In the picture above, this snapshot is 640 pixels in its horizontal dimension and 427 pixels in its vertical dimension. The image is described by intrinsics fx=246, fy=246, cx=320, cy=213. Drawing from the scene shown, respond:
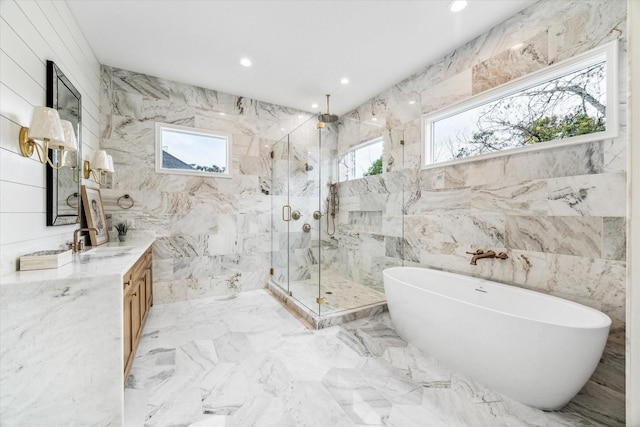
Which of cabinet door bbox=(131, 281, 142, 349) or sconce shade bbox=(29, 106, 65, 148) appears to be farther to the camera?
cabinet door bbox=(131, 281, 142, 349)

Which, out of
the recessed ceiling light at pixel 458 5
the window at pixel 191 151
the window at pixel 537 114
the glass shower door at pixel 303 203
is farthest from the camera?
the glass shower door at pixel 303 203

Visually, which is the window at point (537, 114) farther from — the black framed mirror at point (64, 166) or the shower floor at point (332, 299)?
the black framed mirror at point (64, 166)

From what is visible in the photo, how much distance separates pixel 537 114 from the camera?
7.09ft

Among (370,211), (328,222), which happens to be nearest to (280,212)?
(328,222)

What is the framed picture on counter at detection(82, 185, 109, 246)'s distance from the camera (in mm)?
2336

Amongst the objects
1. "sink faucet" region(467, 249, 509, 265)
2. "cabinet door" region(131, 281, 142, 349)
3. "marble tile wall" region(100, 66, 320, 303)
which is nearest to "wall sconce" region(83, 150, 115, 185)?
"marble tile wall" region(100, 66, 320, 303)

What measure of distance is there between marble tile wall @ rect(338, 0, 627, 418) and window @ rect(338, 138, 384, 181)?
38 cm

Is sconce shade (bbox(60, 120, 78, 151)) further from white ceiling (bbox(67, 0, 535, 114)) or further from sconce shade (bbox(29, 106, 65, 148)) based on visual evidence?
white ceiling (bbox(67, 0, 535, 114))

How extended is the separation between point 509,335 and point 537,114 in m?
1.88

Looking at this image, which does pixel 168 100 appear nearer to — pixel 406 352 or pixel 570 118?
pixel 406 352

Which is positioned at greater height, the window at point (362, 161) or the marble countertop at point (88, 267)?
the window at point (362, 161)

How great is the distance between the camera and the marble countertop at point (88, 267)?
126 cm

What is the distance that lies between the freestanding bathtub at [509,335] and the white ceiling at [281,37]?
2430 mm

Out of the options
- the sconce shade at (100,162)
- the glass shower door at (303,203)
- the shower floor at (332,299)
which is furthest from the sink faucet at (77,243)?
the glass shower door at (303,203)
